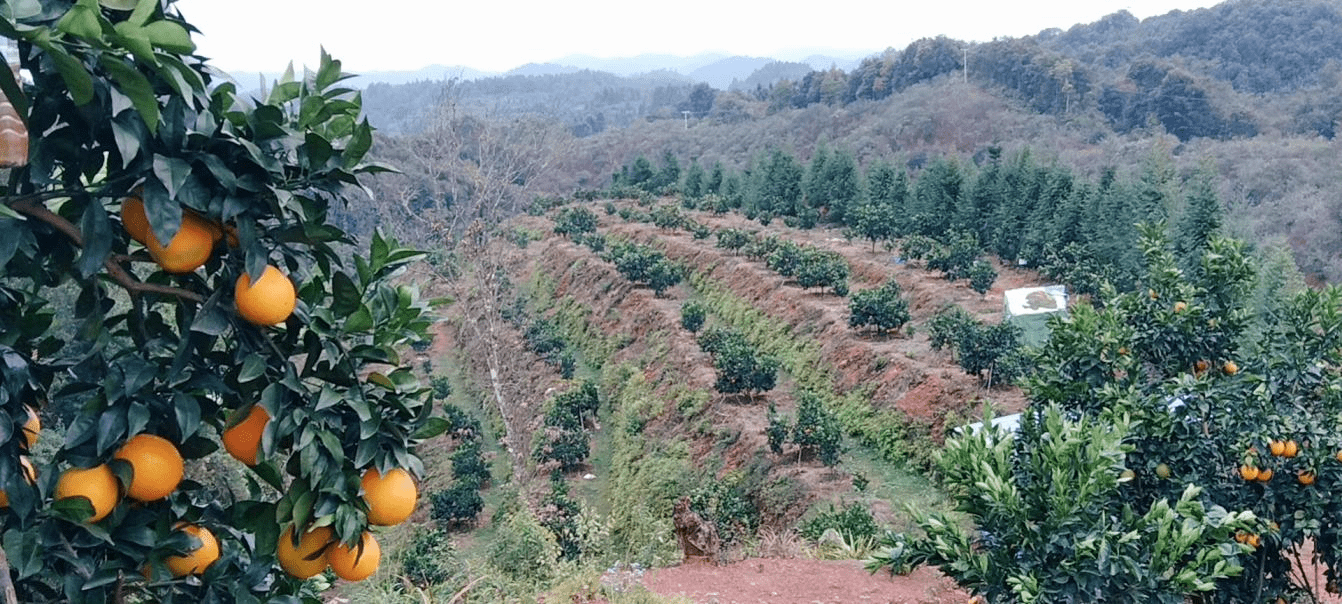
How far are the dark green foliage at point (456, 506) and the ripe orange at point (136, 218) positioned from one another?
30.5ft

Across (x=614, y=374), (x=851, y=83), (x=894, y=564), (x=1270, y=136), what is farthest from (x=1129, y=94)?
(x=894, y=564)

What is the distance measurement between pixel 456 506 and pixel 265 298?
9.44 m

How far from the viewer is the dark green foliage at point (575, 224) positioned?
2386 centimetres

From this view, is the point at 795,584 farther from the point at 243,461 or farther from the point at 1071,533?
the point at 243,461

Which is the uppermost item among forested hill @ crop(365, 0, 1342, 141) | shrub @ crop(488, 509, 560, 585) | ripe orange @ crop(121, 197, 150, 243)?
ripe orange @ crop(121, 197, 150, 243)

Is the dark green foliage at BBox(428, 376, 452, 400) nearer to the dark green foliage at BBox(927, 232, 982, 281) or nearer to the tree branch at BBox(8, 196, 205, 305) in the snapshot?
the dark green foliage at BBox(927, 232, 982, 281)

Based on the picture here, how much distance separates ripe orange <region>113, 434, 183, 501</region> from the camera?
5.22 feet

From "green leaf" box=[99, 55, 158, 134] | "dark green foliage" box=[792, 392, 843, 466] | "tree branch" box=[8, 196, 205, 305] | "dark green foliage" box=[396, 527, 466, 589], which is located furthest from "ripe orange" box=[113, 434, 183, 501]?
"dark green foliage" box=[792, 392, 843, 466]

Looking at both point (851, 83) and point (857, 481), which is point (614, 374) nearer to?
point (857, 481)

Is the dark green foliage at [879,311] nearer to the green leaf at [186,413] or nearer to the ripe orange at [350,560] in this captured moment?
the ripe orange at [350,560]

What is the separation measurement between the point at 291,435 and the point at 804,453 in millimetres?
8454

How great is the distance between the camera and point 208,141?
1483 mm

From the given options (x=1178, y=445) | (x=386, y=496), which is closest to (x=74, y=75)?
(x=386, y=496)

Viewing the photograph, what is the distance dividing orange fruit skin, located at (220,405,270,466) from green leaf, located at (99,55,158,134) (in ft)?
1.85
